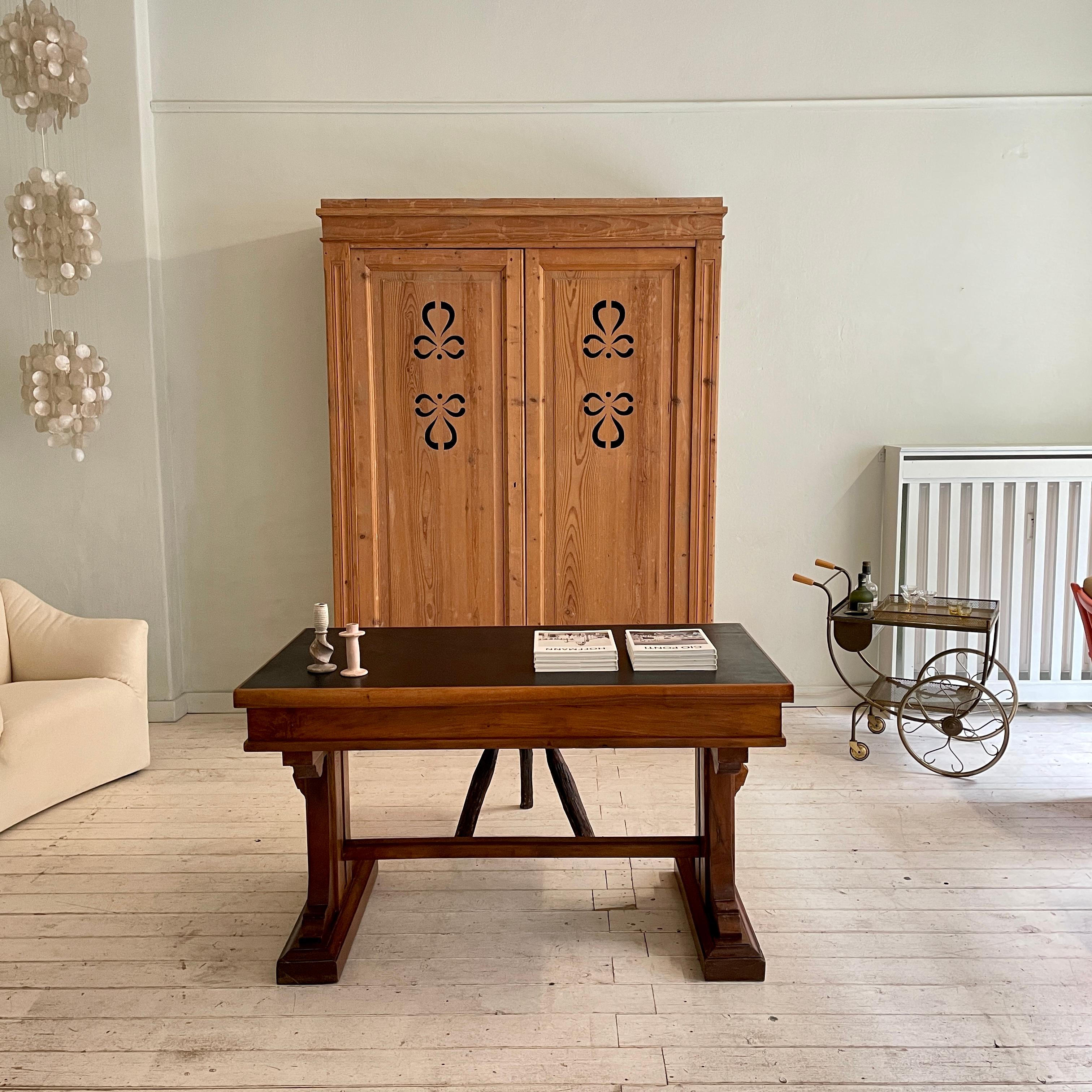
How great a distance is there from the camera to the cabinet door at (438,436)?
13.4ft

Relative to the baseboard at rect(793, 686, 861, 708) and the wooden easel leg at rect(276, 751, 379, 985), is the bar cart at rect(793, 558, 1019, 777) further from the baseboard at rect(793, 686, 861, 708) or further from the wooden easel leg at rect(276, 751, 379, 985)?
the wooden easel leg at rect(276, 751, 379, 985)

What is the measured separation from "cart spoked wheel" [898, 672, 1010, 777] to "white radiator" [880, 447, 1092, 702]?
1.23ft

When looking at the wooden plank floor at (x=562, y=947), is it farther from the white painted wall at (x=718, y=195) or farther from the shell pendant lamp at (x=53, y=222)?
the shell pendant lamp at (x=53, y=222)

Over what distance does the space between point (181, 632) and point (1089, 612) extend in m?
4.04

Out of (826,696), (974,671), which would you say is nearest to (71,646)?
(826,696)

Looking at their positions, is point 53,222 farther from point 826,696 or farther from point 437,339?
point 826,696

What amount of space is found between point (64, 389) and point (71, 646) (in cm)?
111

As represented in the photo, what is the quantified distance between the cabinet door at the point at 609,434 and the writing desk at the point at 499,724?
1.59 meters

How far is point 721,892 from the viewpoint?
8.13 feet

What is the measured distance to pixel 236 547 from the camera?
4.68 meters

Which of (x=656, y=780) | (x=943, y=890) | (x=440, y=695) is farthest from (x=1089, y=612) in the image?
(x=440, y=695)

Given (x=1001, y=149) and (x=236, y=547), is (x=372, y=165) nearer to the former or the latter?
(x=236, y=547)

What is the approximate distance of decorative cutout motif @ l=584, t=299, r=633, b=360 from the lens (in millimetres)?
4094

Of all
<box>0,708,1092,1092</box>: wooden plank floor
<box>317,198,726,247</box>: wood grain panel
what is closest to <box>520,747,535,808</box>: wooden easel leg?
<box>0,708,1092,1092</box>: wooden plank floor
